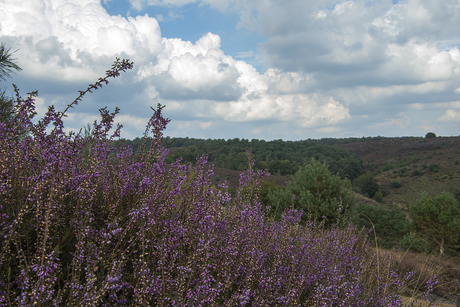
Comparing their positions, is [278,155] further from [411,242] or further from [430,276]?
[430,276]

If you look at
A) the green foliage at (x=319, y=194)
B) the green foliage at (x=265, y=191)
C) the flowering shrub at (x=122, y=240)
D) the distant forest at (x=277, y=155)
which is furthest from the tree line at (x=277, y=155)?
the flowering shrub at (x=122, y=240)

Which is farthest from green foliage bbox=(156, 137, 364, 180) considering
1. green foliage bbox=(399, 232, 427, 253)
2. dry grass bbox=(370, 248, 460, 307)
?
dry grass bbox=(370, 248, 460, 307)

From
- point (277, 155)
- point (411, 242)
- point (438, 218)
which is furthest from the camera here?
point (277, 155)

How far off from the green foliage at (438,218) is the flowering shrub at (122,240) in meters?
22.9

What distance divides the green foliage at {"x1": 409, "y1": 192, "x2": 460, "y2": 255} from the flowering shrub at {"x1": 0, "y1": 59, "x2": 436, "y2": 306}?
902 inches

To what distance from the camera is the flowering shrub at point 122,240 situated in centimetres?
185

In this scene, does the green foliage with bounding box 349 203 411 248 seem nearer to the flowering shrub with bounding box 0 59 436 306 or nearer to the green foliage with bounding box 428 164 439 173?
the flowering shrub with bounding box 0 59 436 306

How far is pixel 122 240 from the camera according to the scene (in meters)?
2.41

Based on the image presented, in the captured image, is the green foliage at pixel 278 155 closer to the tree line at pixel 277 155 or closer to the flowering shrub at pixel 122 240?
the tree line at pixel 277 155

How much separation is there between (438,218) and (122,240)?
26.0 meters

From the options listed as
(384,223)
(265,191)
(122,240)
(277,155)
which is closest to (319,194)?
(265,191)

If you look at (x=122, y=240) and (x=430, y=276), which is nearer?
(x=122, y=240)

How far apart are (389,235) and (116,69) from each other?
23670mm

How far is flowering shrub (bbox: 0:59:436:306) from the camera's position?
6.07 feet
